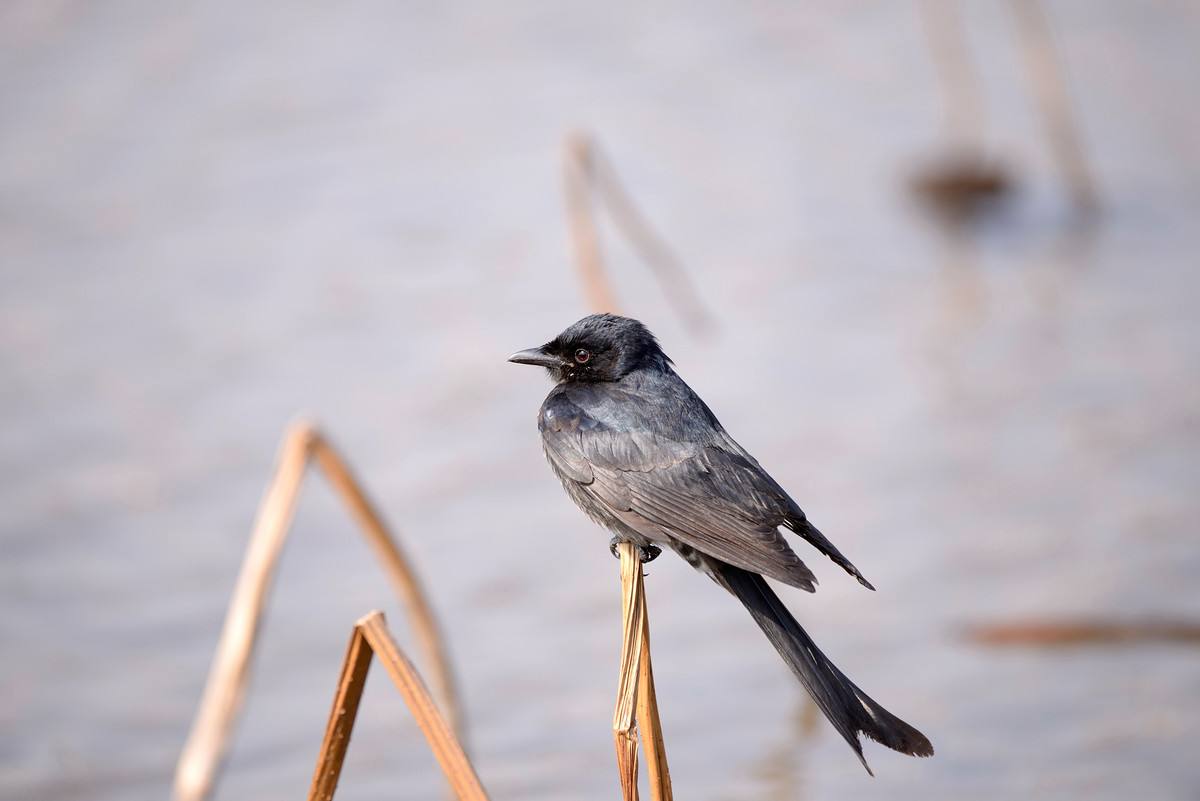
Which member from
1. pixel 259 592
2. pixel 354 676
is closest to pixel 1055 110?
pixel 259 592

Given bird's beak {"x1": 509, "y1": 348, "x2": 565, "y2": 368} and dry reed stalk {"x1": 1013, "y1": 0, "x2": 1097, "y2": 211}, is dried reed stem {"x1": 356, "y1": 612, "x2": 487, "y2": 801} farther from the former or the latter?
dry reed stalk {"x1": 1013, "y1": 0, "x2": 1097, "y2": 211}

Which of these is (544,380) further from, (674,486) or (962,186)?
(674,486)

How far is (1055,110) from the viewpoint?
12867mm

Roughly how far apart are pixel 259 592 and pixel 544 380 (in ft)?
20.4

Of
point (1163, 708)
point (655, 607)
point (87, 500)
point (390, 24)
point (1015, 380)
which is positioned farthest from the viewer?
point (390, 24)

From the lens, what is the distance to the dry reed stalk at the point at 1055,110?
12562 mm

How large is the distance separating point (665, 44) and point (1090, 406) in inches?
265

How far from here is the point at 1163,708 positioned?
22.2 ft

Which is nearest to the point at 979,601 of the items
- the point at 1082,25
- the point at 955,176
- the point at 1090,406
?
the point at 1090,406

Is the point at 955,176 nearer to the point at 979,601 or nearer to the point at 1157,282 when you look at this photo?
the point at 1157,282

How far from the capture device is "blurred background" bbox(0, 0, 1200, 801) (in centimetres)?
688

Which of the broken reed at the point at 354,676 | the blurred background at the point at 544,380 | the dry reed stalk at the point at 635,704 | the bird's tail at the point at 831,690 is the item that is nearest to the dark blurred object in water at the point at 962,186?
the blurred background at the point at 544,380

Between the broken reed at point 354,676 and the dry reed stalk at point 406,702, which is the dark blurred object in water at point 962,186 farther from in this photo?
the dry reed stalk at point 406,702

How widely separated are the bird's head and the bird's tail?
78cm
